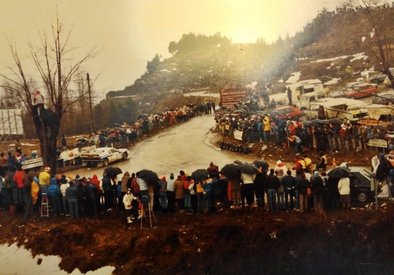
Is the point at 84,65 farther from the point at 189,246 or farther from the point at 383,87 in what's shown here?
the point at 383,87

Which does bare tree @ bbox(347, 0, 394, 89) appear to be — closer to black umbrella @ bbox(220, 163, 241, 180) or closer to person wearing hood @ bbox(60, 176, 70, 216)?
black umbrella @ bbox(220, 163, 241, 180)

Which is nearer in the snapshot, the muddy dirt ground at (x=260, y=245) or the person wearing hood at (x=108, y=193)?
the muddy dirt ground at (x=260, y=245)

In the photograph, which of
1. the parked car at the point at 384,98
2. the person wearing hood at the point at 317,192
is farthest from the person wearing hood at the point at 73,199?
the parked car at the point at 384,98

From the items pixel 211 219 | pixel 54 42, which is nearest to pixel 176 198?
pixel 211 219

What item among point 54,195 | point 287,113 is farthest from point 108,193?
point 287,113

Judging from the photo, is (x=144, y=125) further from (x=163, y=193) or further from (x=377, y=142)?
(x=377, y=142)

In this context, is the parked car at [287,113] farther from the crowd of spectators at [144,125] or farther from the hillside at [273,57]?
the crowd of spectators at [144,125]
